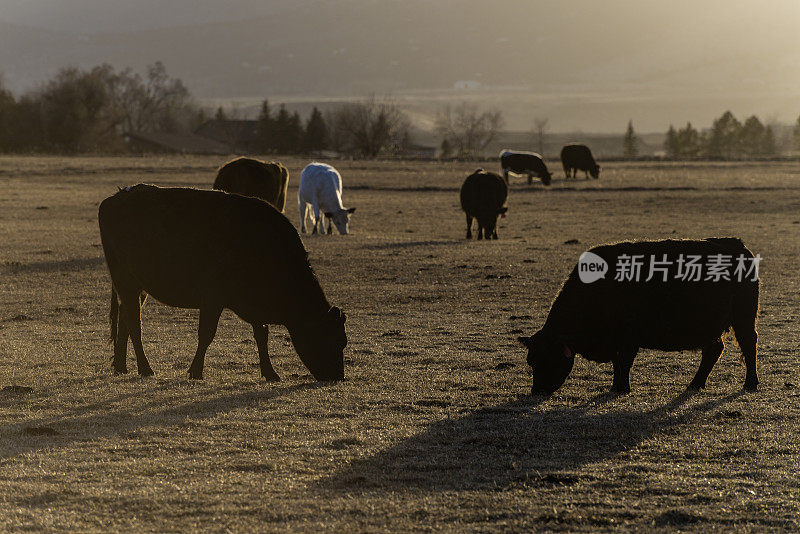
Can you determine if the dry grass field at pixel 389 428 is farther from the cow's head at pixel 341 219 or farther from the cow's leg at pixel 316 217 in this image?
the cow's leg at pixel 316 217

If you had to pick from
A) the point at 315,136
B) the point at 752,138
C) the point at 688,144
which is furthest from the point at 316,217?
the point at 752,138

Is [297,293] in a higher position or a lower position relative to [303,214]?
higher

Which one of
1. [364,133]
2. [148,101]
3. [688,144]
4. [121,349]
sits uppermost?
[148,101]

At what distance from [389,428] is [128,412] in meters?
2.12

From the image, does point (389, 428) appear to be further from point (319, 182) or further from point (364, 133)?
point (364, 133)

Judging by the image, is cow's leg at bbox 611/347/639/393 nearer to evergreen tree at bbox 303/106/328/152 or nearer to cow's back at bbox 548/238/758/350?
cow's back at bbox 548/238/758/350

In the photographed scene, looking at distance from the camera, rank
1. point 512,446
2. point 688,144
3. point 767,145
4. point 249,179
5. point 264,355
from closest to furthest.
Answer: point 512,446 < point 264,355 < point 249,179 < point 688,144 < point 767,145

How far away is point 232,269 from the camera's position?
912 centimetres

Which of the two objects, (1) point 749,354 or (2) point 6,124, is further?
(2) point 6,124

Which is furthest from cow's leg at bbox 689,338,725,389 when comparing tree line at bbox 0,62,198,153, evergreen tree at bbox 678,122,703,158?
evergreen tree at bbox 678,122,703,158

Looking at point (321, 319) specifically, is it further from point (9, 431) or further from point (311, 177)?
point (311, 177)

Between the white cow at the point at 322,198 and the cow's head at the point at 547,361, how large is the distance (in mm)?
16535

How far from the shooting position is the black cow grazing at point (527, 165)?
5141cm

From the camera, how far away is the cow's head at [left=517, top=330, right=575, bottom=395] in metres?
8.65
